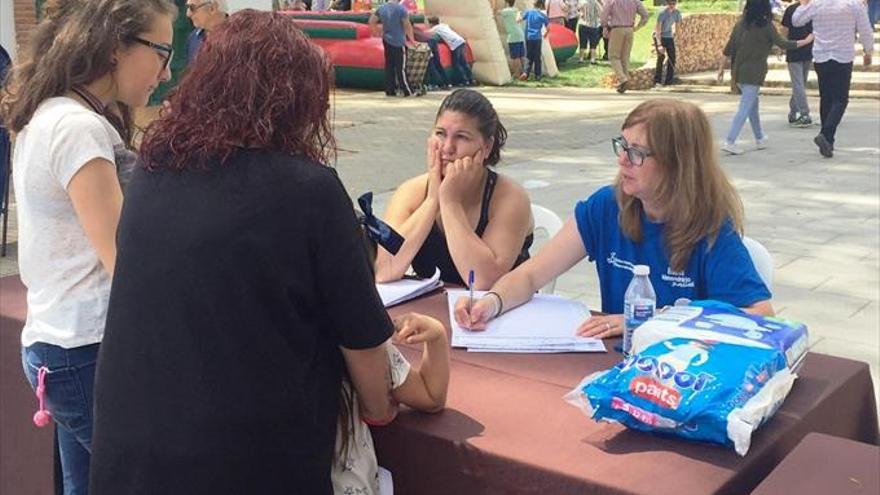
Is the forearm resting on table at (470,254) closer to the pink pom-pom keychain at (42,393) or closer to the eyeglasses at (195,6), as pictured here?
the pink pom-pom keychain at (42,393)

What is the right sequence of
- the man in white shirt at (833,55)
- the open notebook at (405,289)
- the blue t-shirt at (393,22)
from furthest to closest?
the blue t-shirt at (393,22) → the man in white shirt at (833,55) → the open notebook at (405,289)

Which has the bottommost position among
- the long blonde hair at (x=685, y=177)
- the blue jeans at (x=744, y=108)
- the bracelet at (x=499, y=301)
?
the blue jeans at (x=744, y=108)

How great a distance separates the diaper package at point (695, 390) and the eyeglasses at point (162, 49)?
112 centimetres

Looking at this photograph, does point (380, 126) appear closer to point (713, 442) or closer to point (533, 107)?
point (533, 107)

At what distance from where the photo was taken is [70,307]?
2197 mm

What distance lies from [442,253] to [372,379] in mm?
1754

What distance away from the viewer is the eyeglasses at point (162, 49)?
7.31ft

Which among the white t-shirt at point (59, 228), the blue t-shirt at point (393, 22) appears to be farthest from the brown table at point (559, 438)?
the blue t-shirt at point (393, 22)

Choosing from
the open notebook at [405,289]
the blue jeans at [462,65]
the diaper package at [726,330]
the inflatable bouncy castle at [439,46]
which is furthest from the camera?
the blue jeans at [462,65]

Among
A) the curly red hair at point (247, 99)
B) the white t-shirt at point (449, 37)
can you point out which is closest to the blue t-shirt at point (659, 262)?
the curly red hair at point (247, 99)

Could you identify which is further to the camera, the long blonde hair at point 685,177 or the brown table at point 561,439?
the long blonde hair at point 685,177

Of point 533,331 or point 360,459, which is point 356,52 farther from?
point 360,459

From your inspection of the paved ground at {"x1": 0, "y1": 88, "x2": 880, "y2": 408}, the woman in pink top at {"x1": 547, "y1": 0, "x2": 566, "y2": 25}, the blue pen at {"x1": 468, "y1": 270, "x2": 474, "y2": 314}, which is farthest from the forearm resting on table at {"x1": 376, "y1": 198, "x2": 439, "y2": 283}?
the woman in pink top at {"x1": 547, "y1": 0, "x2": 566, "y2": 25}

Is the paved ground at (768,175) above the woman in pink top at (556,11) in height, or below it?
below
